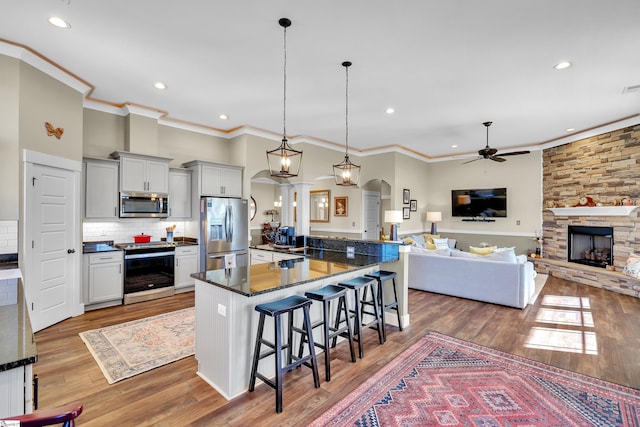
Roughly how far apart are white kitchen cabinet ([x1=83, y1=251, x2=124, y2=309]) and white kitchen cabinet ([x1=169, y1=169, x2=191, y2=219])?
3.77ft

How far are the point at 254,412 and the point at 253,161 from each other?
15.2ft

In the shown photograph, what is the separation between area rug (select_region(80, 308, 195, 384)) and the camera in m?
2.87

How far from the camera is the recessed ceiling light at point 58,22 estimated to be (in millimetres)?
2750

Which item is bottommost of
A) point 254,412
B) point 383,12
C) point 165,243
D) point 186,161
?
point 254,412

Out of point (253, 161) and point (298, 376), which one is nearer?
point (298, 376)

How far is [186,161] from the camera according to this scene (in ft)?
18.9

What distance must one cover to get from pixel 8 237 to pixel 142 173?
6.23ft

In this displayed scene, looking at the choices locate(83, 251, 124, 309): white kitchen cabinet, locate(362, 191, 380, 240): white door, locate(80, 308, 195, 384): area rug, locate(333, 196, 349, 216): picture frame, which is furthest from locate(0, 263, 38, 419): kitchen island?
locate(362, 191, 380, 240): white door

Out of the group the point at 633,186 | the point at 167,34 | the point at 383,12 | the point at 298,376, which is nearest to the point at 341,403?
the point at 298,376

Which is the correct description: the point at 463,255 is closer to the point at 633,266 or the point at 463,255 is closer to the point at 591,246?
the point at 633,266

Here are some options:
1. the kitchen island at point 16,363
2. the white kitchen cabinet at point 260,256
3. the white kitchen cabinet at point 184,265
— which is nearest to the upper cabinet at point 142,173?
the white kitchen cabinet at point 184,265

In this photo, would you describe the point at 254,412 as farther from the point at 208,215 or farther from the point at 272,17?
the point at 208,215

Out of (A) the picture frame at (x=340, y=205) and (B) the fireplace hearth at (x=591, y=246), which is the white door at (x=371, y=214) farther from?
(B) the fireplace hearth at (x=591, y=246)

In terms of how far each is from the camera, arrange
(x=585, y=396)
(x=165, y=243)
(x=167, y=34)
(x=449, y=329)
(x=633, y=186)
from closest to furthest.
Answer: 1. (x=585, y=396)
2. (x=167, y=34)
3. (x=449, y=329)
4. (x=165, y=243)
5. (x=633, y=186)
